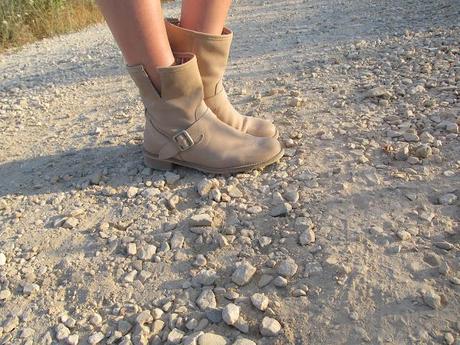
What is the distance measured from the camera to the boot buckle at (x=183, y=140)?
1.59 m

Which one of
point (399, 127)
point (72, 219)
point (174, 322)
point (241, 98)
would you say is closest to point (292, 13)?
point (241, 98)

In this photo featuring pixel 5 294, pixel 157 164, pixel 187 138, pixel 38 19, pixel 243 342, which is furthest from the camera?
pixel 38 19

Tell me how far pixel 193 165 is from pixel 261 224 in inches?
15.9

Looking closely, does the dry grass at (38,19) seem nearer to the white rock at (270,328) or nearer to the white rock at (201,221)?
the white rock at (201,221)

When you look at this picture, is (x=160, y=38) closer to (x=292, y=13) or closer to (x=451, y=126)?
(x=451, y=126)

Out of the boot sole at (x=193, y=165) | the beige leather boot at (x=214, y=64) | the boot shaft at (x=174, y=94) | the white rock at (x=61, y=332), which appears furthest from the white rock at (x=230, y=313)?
the beige leather boot at (x=214, y=64)

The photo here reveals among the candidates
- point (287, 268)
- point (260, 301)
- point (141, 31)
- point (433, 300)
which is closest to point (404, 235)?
point (433, 300)

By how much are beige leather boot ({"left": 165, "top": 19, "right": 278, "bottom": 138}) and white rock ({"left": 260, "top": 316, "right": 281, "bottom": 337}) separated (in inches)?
34.7

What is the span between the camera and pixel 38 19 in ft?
15.7

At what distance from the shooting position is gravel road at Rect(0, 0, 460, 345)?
42.9 inches

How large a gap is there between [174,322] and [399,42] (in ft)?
8.14

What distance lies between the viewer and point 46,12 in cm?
490

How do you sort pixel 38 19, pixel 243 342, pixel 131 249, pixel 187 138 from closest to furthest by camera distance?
pixel 243 342 → pixel 131 249 → pixel 187 138 → pixel 38 19

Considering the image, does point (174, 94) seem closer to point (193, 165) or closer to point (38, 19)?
point (193, 165)
